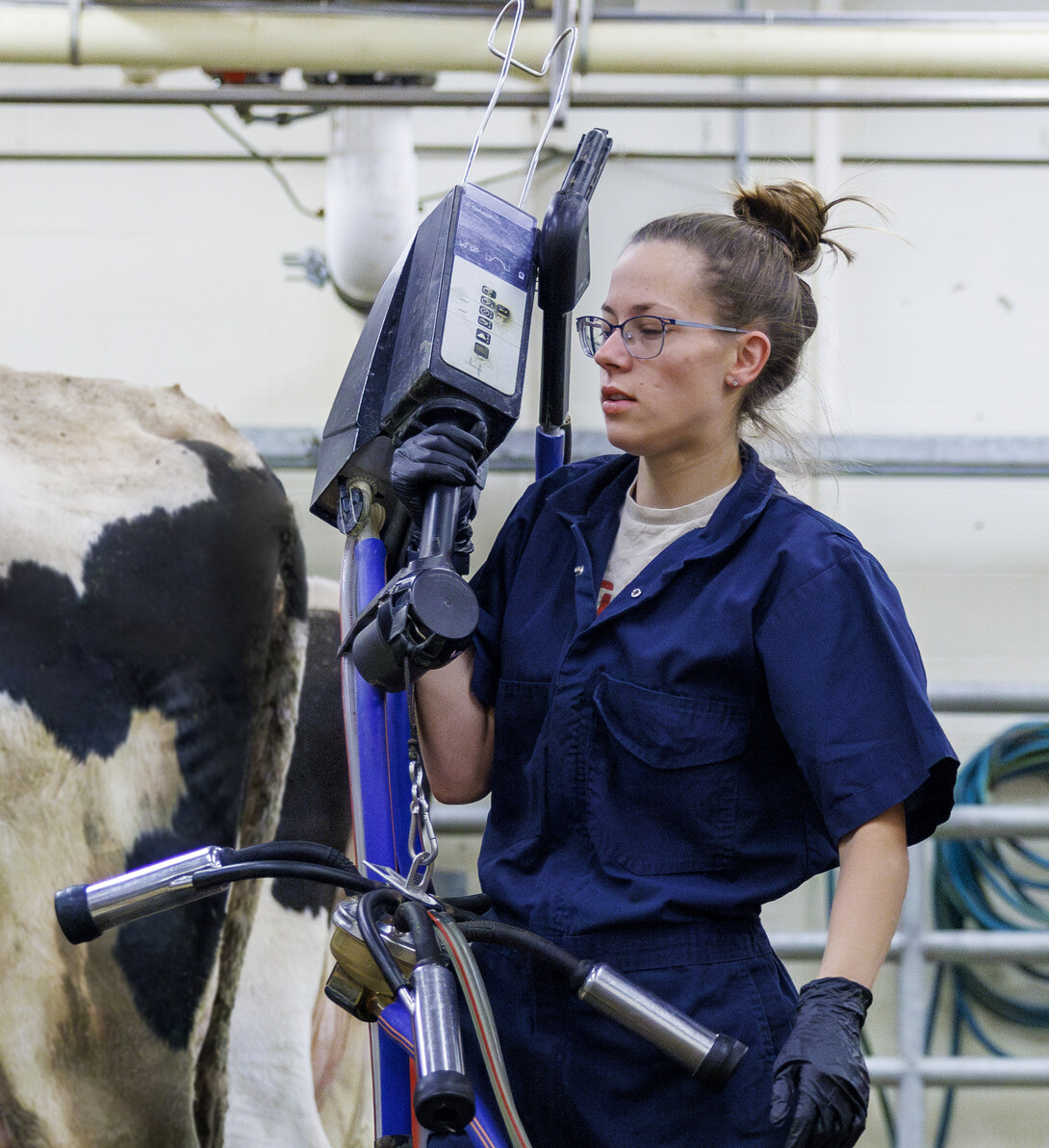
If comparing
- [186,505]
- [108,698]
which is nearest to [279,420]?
[186,505]

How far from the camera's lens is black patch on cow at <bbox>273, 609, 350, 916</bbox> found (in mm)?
1873

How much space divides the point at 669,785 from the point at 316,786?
3.50ft

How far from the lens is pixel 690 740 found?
93 cm

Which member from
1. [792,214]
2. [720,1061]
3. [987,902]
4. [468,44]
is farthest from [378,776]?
[987,902]

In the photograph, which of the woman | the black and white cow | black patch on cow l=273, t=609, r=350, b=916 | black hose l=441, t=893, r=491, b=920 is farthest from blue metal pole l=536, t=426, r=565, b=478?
black patch on cow l=273, t=609, r=350, b=916

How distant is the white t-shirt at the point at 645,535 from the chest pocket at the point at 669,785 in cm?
12

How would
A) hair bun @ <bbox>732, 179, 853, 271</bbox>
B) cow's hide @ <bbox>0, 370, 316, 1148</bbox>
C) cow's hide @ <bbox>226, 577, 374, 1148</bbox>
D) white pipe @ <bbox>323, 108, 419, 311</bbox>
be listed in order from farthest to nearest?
white pipe @ <bbox>323, 108, 419, 311</bbox>
cow's hide @ <bbox>226, 577, 374, 1148</bbox>
cow's hide @ <bbox>0, 370, 316, 1148</bbox>
hair bun @ <bbox>732, 179, 853, 271</bbox>

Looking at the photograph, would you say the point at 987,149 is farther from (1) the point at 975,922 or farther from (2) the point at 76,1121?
(2) the point at 76,1121

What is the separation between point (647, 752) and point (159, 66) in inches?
62.9

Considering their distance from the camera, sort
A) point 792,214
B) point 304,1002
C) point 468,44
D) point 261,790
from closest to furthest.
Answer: point 792,214
point 261,790
point 304,1002
point 468,44

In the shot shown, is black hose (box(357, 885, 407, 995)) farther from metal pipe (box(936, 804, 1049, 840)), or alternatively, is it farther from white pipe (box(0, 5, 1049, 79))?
metal pipe (box(936, 804, 1049, 840))

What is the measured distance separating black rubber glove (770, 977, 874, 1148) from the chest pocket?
0.15 m

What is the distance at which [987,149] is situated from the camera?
2959 millimetres

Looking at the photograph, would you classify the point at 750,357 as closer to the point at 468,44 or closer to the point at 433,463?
the point at 433,463
